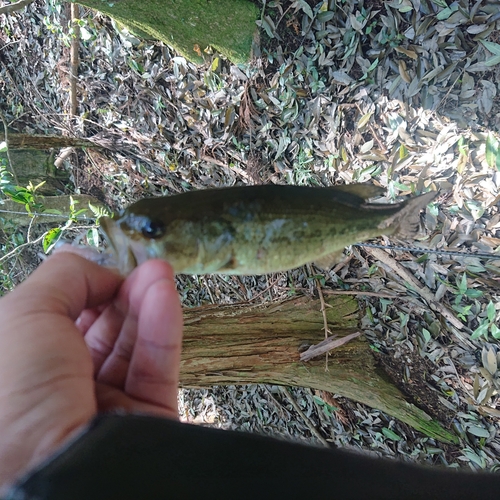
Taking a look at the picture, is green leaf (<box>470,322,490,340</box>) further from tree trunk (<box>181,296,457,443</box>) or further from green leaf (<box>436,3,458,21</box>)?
green leaf (<box>436,3,458,21</box>)

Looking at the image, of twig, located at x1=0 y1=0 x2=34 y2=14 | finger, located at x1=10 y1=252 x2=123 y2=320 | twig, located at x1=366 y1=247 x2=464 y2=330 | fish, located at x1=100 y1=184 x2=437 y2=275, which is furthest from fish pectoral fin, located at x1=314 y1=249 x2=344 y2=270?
twig, located at x1=0 y1=0 x2=34 y2=14

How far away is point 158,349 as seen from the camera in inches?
54.2

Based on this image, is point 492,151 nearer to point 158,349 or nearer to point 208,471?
point 158,349

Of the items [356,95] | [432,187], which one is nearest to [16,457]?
[432,187]

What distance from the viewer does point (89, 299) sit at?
4.65 feet

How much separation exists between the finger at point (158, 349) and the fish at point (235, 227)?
0.14 m

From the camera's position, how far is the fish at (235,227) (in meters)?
1.35

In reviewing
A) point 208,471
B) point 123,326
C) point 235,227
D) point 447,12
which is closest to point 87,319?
point 123,326

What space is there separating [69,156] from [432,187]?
5008 millimetres

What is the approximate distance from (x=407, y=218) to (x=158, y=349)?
1.15 metres

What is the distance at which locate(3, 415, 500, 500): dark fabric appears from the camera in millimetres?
844

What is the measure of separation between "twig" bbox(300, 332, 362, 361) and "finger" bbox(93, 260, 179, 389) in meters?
1.90

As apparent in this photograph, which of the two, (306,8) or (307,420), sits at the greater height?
(306,8)

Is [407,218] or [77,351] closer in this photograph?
[77,351]
